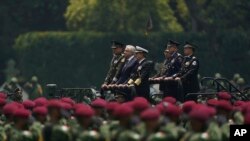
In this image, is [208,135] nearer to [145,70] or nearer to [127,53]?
[145,70]

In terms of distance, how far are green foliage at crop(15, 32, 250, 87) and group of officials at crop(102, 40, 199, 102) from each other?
33.4 metres

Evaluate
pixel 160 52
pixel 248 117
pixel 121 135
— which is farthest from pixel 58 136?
pixel 160 52

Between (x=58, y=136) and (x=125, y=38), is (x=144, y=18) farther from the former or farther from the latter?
(x=58, y=136)

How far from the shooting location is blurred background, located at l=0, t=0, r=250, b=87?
6606 centimetres

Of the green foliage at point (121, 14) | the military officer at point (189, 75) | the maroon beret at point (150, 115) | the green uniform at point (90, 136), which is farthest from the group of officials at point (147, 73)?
the green foliage at point (121, 14)

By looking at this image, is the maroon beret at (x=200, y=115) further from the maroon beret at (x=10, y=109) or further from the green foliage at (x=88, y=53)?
the green foliage at (x=88, y=53)

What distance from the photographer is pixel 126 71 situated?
3156 centimetres

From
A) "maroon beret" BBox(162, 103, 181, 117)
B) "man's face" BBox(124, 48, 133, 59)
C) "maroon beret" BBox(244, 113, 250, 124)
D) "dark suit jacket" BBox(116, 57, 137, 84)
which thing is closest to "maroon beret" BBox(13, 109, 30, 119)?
"maroon beret" BBox(162, 103, 181, 117)

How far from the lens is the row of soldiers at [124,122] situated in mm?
20625

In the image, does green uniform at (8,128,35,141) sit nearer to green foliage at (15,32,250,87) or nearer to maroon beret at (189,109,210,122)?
maroon beret at (189,109,210,122)

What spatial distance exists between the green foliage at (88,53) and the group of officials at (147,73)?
109ft

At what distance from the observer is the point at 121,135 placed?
68.1 ft

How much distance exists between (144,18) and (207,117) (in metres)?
47.4

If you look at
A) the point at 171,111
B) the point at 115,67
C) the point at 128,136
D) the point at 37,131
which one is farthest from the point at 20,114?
the point at 115,67
